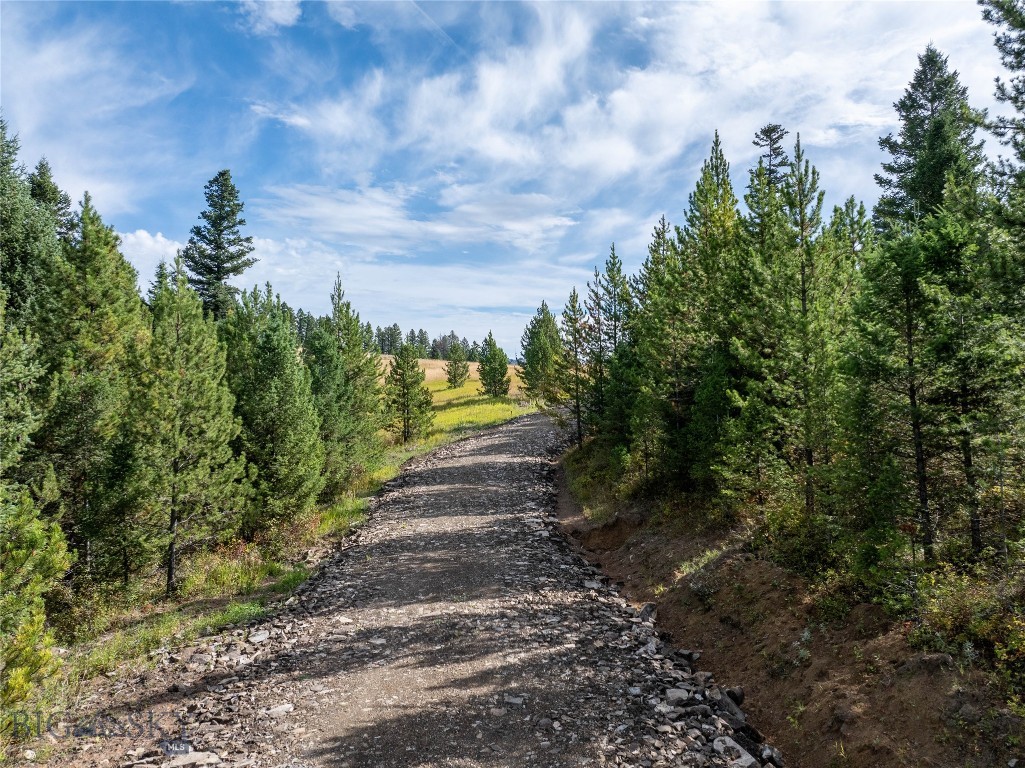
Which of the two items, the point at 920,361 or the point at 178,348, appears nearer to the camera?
the point at 920,361

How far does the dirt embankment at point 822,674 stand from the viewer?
18.3 feet

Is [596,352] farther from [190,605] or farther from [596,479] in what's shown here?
[190,605]

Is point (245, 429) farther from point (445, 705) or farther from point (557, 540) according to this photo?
point (445, 705)

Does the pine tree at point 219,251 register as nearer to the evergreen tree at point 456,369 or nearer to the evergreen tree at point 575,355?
the evergreen tree at point 575,355

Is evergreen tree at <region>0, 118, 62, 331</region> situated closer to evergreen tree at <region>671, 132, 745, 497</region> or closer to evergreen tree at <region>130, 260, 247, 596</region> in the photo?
evergreen tree at <region>130, 260, 247, 596</region>

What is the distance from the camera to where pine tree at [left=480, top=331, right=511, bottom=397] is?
72.9 meters

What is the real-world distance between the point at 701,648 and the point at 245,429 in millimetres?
16121

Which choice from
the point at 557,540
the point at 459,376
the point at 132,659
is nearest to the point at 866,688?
the point at 557,540

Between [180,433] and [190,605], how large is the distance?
15.4 ft

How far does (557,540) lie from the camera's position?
56.1 feet

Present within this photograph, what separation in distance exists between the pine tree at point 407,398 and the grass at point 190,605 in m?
18.3

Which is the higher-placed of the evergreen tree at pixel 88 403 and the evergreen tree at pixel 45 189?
the evergreen tree at pixel 45 189

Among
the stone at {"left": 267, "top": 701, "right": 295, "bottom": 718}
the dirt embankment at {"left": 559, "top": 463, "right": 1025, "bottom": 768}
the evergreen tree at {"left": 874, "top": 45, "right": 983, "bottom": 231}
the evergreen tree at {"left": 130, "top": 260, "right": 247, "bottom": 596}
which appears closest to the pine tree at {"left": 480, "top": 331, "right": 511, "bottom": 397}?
the evergreen tree at {"left": 874, "top": 45, "right": 983, "bottom": 231}

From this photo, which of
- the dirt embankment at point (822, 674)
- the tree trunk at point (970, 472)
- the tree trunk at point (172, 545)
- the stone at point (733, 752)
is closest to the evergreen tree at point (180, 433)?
the tree trunk at point (172, 545)
